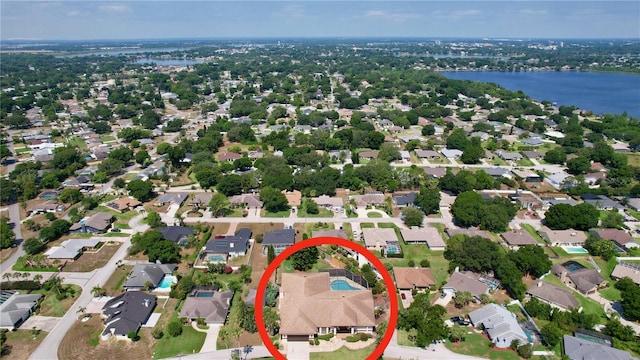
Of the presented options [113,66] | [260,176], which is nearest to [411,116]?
[260,176]

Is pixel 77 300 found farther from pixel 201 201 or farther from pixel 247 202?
pixel 247 202

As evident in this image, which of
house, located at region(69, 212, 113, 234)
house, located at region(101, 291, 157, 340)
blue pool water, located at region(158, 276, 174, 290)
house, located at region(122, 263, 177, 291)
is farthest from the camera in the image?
house, located at region(69, 212, 113, 234)

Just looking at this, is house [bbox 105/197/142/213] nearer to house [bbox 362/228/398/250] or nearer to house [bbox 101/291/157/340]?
house [bbox 101/291/157/340]

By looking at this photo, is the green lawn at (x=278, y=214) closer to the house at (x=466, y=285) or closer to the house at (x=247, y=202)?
the house at (x=247, y=202)

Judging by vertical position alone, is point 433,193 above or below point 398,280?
above

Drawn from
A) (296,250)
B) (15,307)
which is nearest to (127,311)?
(15,307)

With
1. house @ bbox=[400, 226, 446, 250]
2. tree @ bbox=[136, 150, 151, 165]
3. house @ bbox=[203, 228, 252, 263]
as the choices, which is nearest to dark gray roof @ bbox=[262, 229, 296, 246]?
house @ bbox=[203, 228, 252, 263]

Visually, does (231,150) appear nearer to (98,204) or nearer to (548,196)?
(98,204)

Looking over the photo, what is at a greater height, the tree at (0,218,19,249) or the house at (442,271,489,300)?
the tree at (0,218,19,249)
